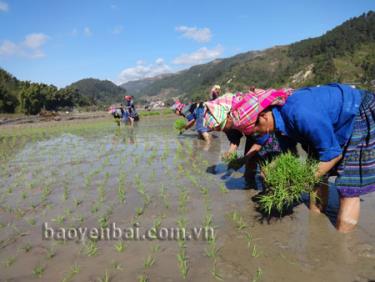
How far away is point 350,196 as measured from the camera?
2965mm

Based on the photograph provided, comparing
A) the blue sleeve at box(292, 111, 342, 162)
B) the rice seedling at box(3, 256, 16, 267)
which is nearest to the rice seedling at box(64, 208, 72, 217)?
the rice seedling at box(3, 256, 16, 267)

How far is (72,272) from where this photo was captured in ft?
9.03

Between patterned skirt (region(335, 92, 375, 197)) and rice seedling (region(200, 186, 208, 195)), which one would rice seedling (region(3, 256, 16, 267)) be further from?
patterned skirt (region(335, 92, 375, 197))

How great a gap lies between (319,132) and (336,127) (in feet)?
1.08

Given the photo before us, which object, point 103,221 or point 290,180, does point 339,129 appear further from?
point 103,221

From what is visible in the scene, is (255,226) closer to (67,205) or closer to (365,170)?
(365,170)

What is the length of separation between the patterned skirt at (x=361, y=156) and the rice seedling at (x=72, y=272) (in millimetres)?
2280

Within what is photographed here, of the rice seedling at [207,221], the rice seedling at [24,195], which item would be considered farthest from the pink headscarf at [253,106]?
the rice seedling at [24,195]

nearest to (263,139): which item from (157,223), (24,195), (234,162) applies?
(234,162)

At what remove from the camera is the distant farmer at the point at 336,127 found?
8.79 ft

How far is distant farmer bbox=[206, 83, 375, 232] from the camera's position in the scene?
8.79 ft

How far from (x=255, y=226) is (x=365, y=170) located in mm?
1161

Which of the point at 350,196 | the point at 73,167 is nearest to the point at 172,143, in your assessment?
the point at 73,167

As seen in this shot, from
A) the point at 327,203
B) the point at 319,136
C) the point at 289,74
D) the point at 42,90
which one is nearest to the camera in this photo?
the point at 319,136
